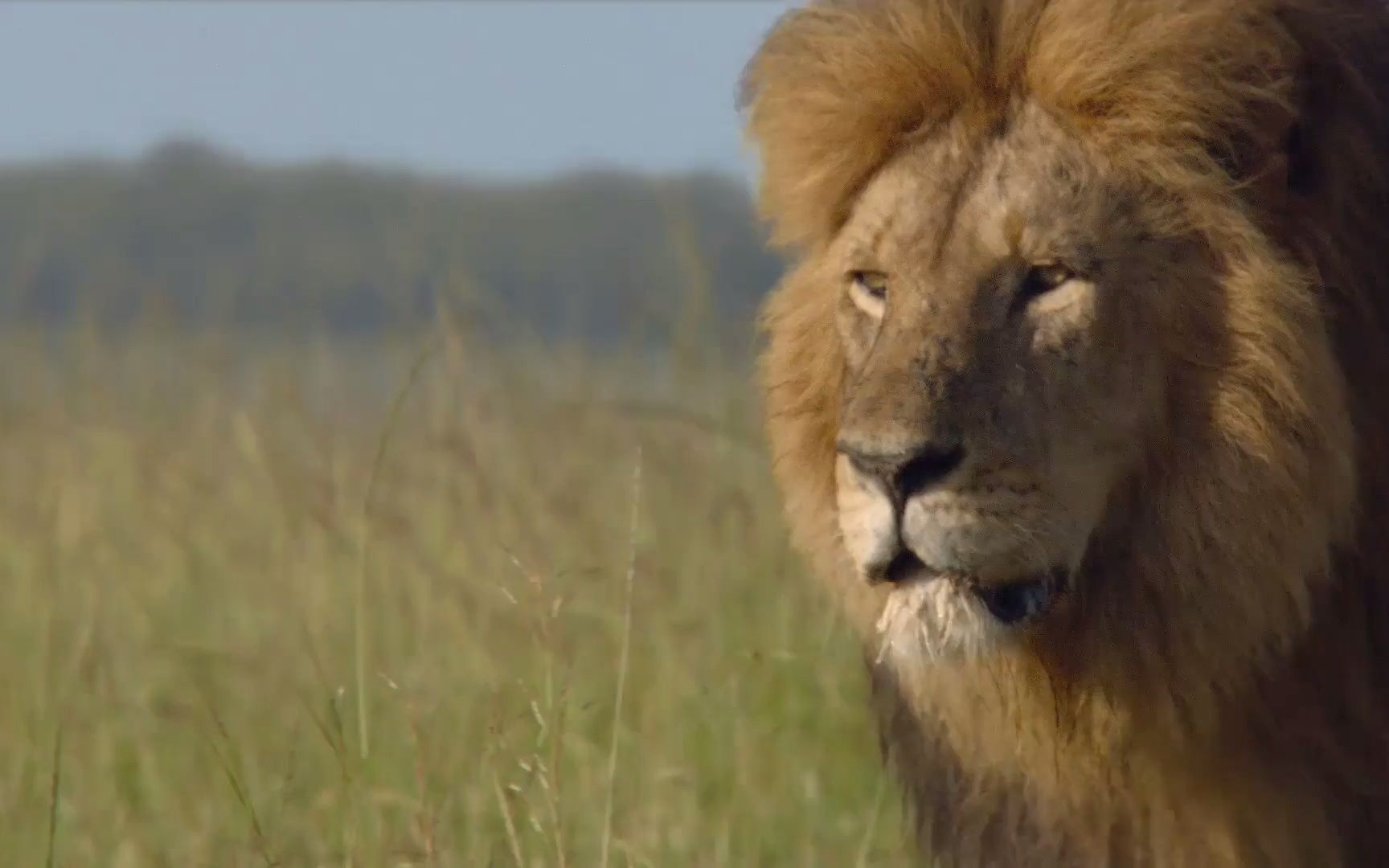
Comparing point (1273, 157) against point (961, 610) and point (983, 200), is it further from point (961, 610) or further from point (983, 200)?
point (961, 610)

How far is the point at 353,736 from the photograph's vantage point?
486 cm

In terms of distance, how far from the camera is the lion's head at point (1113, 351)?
283 cm

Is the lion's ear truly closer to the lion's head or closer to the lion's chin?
the lion's head

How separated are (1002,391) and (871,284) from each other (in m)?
0.36

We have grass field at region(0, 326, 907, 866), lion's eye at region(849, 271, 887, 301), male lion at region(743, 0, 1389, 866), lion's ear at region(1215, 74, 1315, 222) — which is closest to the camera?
male lion at region(743, 0, 1389, 866)

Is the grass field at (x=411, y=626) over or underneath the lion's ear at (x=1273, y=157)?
underneath

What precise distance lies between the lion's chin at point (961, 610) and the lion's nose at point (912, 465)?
120 mm

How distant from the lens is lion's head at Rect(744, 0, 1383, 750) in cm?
283

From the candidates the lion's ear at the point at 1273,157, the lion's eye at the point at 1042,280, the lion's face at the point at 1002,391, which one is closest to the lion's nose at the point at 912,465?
the lion's face at the point at 1002,391

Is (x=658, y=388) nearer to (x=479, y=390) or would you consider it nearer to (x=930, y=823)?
(x=479, y=390)

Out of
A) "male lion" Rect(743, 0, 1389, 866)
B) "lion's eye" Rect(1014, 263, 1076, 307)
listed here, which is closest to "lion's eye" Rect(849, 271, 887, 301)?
"male lion" Rect(743, 0, 1389, 866)

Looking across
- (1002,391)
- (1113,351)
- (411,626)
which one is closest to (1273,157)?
(1113,351)

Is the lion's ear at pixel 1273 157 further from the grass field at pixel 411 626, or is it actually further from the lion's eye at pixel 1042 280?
the grass field at pixel 411 626

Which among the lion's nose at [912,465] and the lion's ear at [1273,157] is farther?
the lion's ear at [1273,157]
